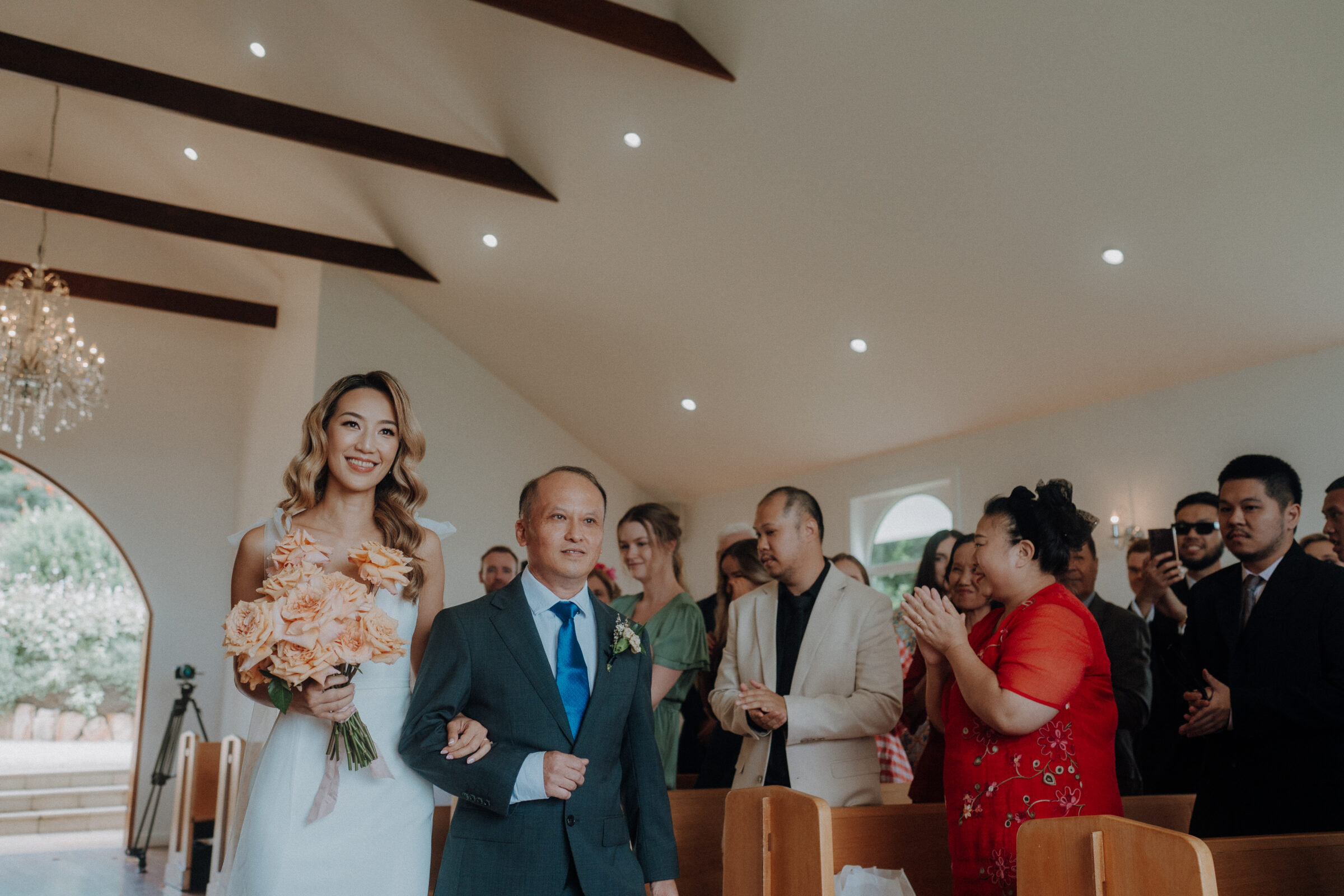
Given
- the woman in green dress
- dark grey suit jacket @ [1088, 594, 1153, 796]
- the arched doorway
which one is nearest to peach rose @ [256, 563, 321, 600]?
the woman in green dress

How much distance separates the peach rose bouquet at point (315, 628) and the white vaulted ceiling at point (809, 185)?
3.91 metres

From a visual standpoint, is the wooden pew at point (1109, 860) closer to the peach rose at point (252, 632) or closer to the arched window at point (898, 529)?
the peach rose at point (252, 632)

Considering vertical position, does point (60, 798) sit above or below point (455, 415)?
below

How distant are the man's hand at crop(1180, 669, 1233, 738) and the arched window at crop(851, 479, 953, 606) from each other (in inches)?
202

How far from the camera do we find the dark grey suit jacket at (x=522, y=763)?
185 centimetres

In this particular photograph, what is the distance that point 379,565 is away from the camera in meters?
1.82

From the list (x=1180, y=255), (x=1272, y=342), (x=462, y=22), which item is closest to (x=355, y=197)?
(x=462, y=22)

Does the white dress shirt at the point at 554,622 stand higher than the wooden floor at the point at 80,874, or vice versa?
the white dress shirt at the point at 554,622

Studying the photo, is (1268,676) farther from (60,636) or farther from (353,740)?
(60,636)

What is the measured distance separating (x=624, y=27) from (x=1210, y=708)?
159 inches

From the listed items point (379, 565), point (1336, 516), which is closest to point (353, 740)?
point (379, 565)

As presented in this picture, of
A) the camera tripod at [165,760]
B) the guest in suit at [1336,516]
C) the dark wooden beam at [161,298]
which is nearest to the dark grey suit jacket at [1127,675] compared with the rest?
the guest in suit at [1336,516]

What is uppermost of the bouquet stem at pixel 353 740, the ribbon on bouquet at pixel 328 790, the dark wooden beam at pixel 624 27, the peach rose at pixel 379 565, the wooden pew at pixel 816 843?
the dark wooden beam at pixel 624 27

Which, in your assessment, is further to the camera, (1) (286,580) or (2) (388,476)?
(2) (388,476)
